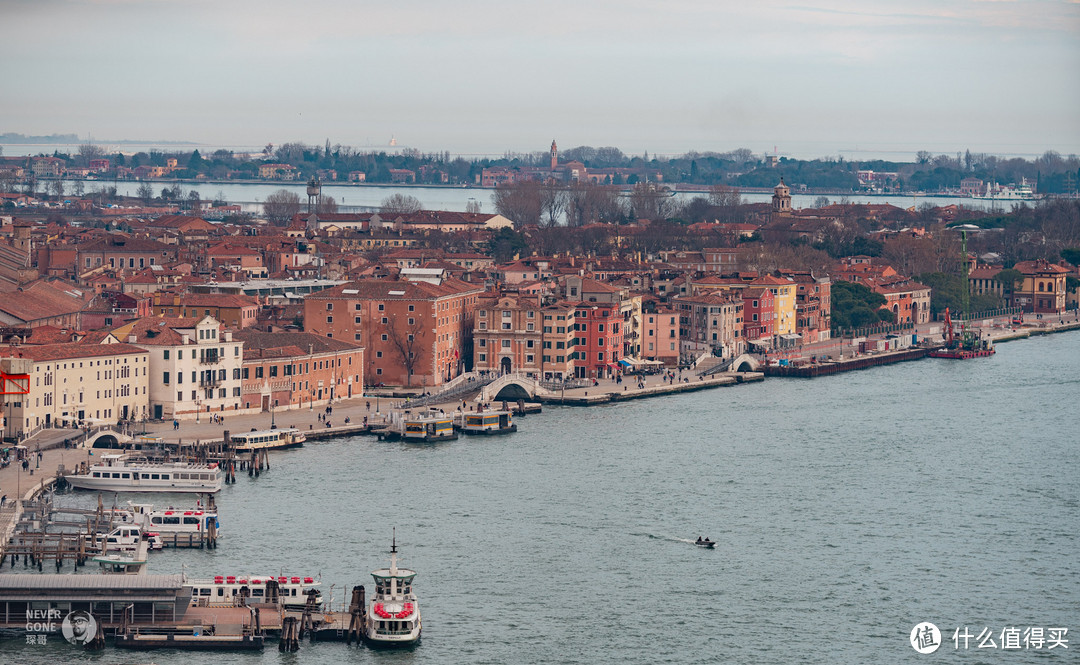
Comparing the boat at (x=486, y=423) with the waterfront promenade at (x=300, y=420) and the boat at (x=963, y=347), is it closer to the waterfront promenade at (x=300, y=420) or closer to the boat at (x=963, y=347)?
the waterfront promenade at (x=300, y=420)

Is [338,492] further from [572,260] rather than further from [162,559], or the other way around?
[572,260]

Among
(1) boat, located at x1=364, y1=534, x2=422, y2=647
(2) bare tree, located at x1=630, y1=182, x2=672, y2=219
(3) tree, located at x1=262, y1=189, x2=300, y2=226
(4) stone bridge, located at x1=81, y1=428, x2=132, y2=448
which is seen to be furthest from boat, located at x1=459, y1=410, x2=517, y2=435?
(3) tree, located at x1=262, y1=189, x2=300, y2=226

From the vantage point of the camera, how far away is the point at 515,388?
3164 centimetres

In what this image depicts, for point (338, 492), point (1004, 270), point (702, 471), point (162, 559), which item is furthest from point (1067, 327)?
point (162, 559)

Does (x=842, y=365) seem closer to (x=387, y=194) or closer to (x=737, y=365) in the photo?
(x=737, y=365)

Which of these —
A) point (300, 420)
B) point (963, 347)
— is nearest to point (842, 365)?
point (963, 347)

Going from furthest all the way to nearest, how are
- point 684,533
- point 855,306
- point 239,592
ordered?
point 855,306
point 684,533
point 239,592

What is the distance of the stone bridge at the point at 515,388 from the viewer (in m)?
31.0

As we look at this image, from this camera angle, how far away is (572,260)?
4322 centimetres

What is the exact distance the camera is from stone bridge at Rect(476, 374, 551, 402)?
102ft

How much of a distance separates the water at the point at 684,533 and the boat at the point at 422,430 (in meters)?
0.37

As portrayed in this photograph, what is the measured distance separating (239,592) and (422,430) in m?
10.3

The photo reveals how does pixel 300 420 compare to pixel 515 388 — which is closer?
pixel 300 420

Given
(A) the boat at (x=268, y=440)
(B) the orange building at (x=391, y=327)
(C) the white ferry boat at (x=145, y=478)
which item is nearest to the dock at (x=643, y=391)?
(B) the orange building at (x=391, y=327)
